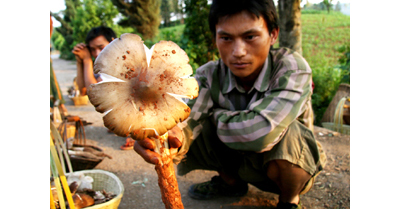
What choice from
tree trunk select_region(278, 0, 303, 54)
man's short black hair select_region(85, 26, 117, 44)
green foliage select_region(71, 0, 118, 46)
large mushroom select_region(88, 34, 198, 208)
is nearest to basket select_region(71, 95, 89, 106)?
man's short black hair select_region(85, 26, 117, 44)

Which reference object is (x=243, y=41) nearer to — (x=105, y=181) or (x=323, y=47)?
(x=105, y=181)

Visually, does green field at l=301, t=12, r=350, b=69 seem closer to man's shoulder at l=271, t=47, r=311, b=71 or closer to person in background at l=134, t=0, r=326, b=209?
man's shoulder at l=271, t=47, r=311, b=71

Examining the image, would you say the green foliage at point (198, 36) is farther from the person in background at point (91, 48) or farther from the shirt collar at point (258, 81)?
the shirt collar at point (258, 81)

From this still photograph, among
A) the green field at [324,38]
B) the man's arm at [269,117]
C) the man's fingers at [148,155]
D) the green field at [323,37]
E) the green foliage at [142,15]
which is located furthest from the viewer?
the green foliage at [142,15]

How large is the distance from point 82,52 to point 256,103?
272cm

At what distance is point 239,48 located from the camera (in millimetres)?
1725

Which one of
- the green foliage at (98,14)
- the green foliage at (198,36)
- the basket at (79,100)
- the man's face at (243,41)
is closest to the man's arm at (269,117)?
the man's face at (243,41)

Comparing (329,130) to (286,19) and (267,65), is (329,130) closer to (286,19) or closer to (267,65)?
(286,19)

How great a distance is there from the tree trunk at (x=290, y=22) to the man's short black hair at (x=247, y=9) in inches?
94.8

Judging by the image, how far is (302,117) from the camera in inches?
78.0

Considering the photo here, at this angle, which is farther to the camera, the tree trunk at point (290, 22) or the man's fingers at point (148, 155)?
the tree trunk at point (290, 22)

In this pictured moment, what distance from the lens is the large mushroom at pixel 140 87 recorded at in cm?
98

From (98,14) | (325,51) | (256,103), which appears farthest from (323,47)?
(98,14)

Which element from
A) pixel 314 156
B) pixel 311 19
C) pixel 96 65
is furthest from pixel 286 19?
pixel 311 19
